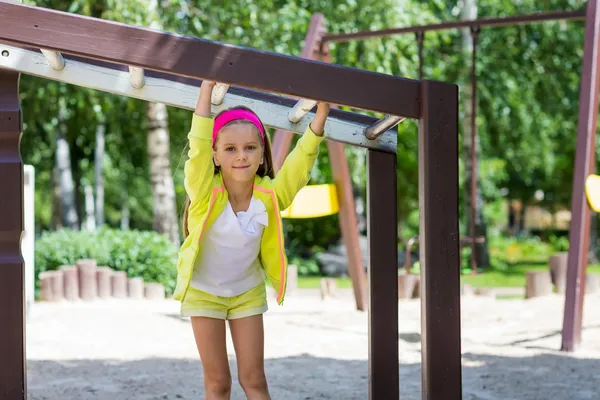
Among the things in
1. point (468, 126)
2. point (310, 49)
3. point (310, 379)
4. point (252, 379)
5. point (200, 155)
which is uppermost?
point (468, 126)

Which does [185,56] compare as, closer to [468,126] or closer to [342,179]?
[342,179]

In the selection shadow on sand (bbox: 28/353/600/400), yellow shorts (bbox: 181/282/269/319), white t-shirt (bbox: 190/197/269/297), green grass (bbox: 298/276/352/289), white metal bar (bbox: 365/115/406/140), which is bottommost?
shadow on sand (bbox: 28/353/600/400)

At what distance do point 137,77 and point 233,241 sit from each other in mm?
576

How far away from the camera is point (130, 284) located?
8203 mm

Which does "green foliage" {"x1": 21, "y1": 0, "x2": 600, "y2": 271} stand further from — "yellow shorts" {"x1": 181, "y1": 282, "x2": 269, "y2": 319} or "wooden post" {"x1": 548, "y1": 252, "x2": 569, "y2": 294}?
"wooden post" {"x1": 548, "y1": 252, "x2": 569, "y2": 294}

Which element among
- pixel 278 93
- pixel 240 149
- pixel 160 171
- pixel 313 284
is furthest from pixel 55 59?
pixel 313 284

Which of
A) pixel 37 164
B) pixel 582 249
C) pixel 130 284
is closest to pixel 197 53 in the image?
pixel 582 249

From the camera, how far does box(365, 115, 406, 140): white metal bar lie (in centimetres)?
251

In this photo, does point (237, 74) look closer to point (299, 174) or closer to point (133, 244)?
point (299, 174)

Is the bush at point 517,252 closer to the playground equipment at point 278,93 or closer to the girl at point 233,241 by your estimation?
the girl at point 233,241

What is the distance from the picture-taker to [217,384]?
2.69 meters

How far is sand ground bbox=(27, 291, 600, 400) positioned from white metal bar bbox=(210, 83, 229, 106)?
1.51 meters

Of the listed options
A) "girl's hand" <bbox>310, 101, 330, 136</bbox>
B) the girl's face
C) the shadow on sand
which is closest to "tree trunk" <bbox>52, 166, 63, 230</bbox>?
the shadow on sand

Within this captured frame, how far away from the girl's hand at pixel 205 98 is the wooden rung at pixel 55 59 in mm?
465
